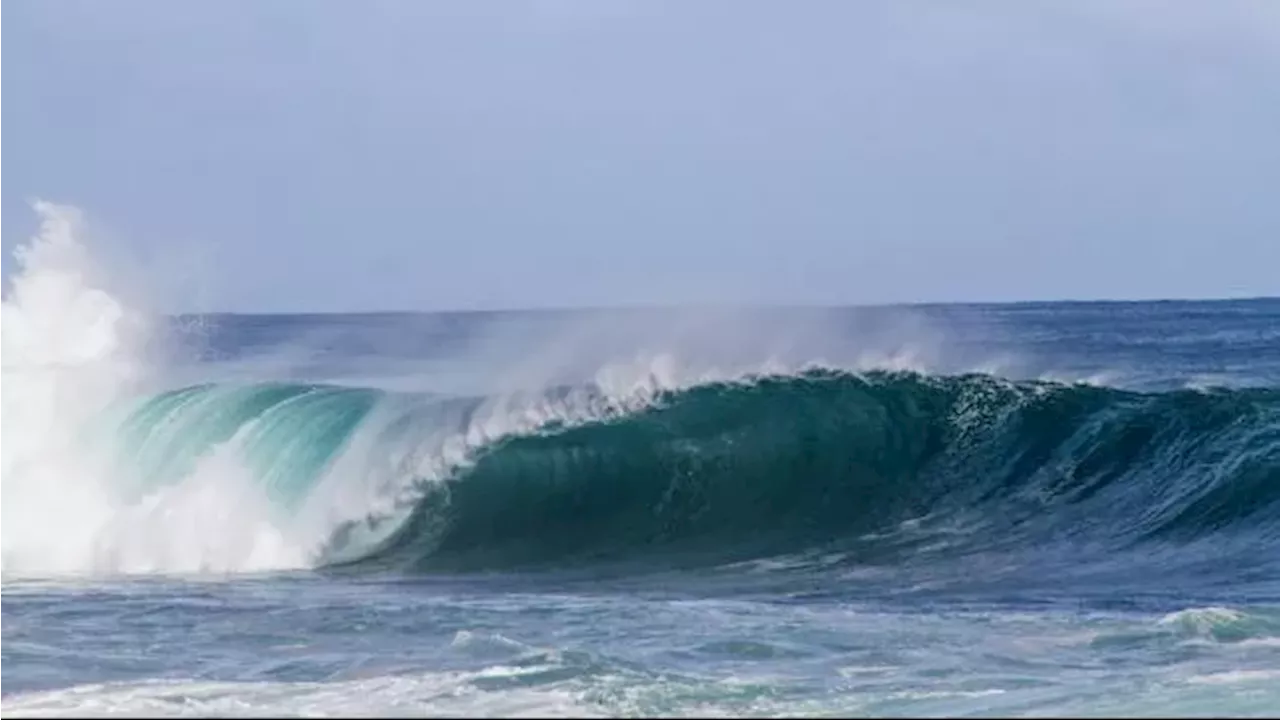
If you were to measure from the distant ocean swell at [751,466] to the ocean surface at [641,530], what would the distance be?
0.15 ft

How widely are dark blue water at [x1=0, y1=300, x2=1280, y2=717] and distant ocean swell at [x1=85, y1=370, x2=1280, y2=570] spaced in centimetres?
5

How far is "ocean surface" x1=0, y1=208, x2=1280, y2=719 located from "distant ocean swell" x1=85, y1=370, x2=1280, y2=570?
0.15 ft

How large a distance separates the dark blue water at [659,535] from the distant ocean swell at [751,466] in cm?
5

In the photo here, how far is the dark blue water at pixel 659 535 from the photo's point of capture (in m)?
11.1

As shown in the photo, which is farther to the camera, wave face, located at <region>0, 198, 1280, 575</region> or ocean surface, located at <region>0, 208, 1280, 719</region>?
wave face, located at <region>0, 198, 1280, 575</region>

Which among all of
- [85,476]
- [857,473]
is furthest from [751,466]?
[85,476]

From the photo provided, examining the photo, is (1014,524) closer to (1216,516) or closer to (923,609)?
(1216,516)

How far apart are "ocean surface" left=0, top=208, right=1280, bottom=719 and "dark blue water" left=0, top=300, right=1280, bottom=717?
0.16 ft

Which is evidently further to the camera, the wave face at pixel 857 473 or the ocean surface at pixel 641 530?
the wave face at pixel 857 473

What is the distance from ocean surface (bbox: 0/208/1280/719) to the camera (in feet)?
36.5

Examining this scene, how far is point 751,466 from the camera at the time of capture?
22.3 m

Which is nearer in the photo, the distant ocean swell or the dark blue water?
the dark blue water

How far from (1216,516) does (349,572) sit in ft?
26.9

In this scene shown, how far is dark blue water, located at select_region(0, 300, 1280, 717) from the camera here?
36.4 feet
